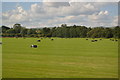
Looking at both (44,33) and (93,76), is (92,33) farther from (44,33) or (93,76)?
(93,76)

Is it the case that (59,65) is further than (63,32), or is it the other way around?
(63,32)

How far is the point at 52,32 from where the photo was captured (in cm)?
13788

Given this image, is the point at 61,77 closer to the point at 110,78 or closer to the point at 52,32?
the point at 110,78

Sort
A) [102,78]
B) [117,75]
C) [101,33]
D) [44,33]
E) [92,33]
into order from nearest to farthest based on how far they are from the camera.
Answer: [102,78] → [117,75] → [101,33] → [92,33] → [44,33]

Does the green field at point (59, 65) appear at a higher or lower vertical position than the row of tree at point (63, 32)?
lower

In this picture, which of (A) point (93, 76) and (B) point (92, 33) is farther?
(B) point (92, 33)

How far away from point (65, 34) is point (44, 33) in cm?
1595

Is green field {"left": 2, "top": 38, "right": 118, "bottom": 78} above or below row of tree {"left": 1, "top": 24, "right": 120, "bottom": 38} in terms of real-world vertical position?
below

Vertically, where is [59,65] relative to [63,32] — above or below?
below

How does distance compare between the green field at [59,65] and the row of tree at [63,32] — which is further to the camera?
the row of tree at [63,32]

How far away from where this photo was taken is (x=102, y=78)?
1169 centimetres

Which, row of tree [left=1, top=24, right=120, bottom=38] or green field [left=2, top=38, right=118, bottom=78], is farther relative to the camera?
row of tree [left=1, top=24, right=120, bottom=38]

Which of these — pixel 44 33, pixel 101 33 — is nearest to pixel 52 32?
pixel 44 33

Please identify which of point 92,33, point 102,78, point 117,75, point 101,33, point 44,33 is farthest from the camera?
point 44,33
